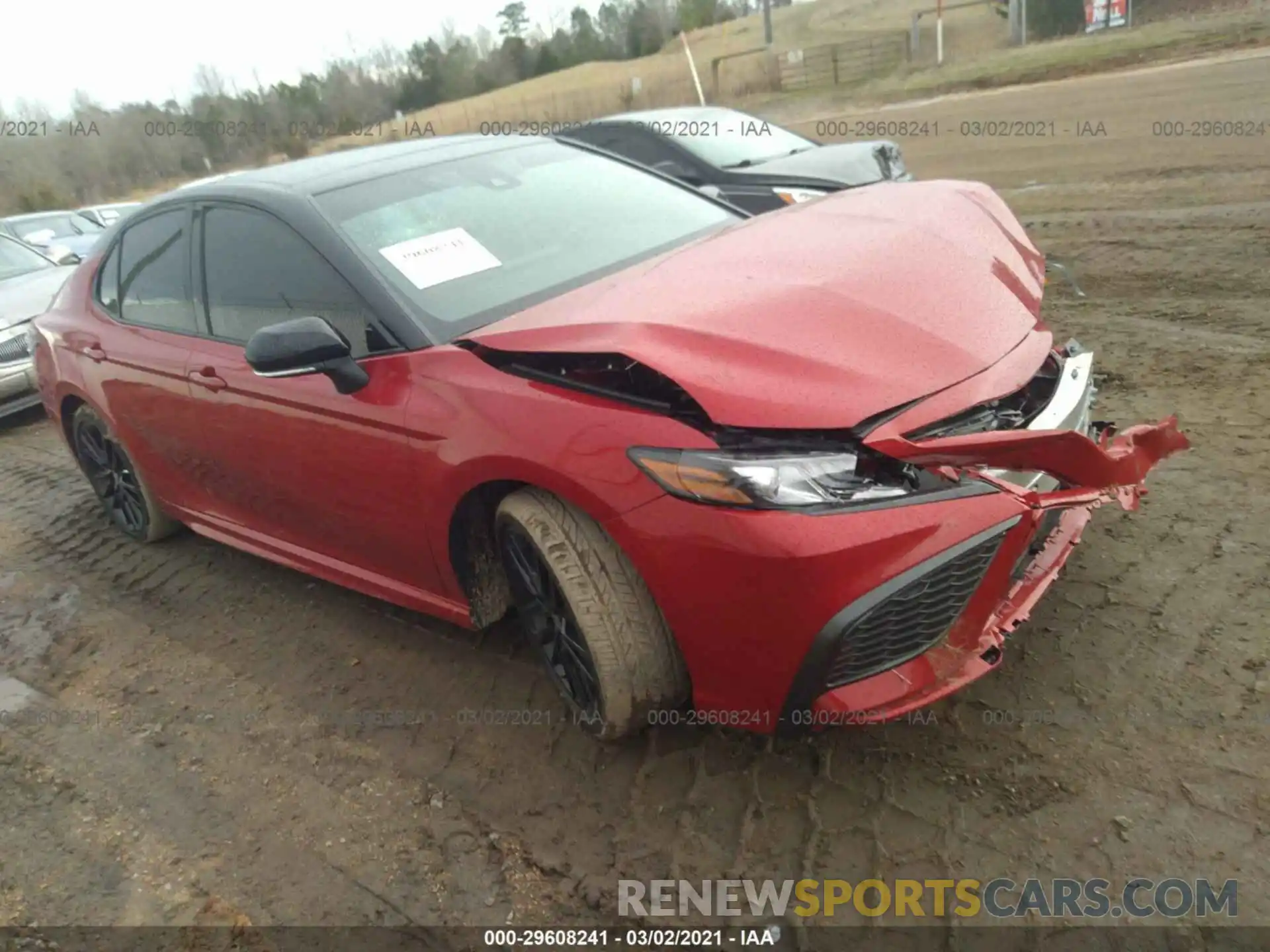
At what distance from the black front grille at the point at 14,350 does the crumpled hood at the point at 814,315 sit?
250 inches

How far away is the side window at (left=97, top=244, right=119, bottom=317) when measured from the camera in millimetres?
4102

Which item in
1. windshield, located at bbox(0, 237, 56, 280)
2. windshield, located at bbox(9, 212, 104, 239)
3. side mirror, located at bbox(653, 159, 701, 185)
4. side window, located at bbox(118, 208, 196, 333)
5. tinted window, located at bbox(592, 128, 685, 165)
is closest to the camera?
side window, located at bbox(118, 208, 196, 333)

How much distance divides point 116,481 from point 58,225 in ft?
42.3

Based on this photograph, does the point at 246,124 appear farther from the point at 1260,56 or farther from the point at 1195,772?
the point at 1195,772

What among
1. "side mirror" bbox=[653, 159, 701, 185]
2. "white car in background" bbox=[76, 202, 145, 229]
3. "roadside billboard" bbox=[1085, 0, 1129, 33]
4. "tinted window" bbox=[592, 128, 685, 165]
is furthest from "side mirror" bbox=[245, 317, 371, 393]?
"roadside billboard" bbox=[1085, 0, 1129, 33]

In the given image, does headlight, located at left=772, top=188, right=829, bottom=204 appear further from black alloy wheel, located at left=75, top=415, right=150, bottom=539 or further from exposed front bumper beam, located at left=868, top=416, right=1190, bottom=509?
exposed front bumper beam, located at left=868, top=416, right=1190, bottom=509

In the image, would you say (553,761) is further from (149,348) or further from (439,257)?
(149,348)

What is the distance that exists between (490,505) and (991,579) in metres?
1.33

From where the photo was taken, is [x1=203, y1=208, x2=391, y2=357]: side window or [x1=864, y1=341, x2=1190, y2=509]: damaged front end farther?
[x1=203, y1=208, x2=391, y2=357]: side window

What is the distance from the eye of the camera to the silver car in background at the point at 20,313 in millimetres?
7238

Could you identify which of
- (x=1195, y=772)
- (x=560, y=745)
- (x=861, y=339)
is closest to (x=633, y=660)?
(x=560, y=745)

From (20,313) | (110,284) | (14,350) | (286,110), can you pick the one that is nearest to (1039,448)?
(110,284)

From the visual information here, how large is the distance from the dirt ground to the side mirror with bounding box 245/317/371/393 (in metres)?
1.09

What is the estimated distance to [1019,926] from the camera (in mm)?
1957
